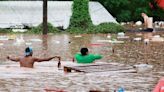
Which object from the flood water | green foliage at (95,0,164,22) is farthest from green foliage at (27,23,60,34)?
the flood water

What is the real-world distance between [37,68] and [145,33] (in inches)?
730

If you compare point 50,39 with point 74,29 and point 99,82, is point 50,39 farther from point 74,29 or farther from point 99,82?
point 99,82

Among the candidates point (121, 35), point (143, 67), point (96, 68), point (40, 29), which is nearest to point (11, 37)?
point (40, 29)

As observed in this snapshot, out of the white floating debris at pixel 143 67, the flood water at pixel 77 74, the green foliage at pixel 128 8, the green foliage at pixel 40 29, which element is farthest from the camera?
the green foliage at pixel 128 8

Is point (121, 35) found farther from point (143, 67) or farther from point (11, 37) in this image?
point (143, 67)

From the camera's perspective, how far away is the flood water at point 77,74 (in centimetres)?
1538

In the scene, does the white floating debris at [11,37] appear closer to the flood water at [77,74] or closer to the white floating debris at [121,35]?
the flood water at [77,74]

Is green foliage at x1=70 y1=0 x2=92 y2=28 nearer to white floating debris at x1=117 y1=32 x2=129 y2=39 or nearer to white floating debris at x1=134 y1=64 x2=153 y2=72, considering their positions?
white floating debris at x1=117 y1=32 x2=129 y2=39

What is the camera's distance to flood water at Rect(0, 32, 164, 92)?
15377 millimetres

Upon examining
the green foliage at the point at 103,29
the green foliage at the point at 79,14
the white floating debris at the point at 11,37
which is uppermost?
the green foliage at the point at 79,14

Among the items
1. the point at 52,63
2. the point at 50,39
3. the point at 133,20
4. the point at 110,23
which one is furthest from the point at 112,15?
the point at 52,63

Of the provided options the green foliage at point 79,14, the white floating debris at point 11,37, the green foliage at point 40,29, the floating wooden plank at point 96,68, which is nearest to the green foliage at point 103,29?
the green foliage at point 79,14

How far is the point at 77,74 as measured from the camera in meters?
17.4

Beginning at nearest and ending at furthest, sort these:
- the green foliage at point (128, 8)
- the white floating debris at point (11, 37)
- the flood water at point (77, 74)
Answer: the flood water at point (77, 74) → the white floating debris at point (11, 37) → the green foliage at point (128, 8)
